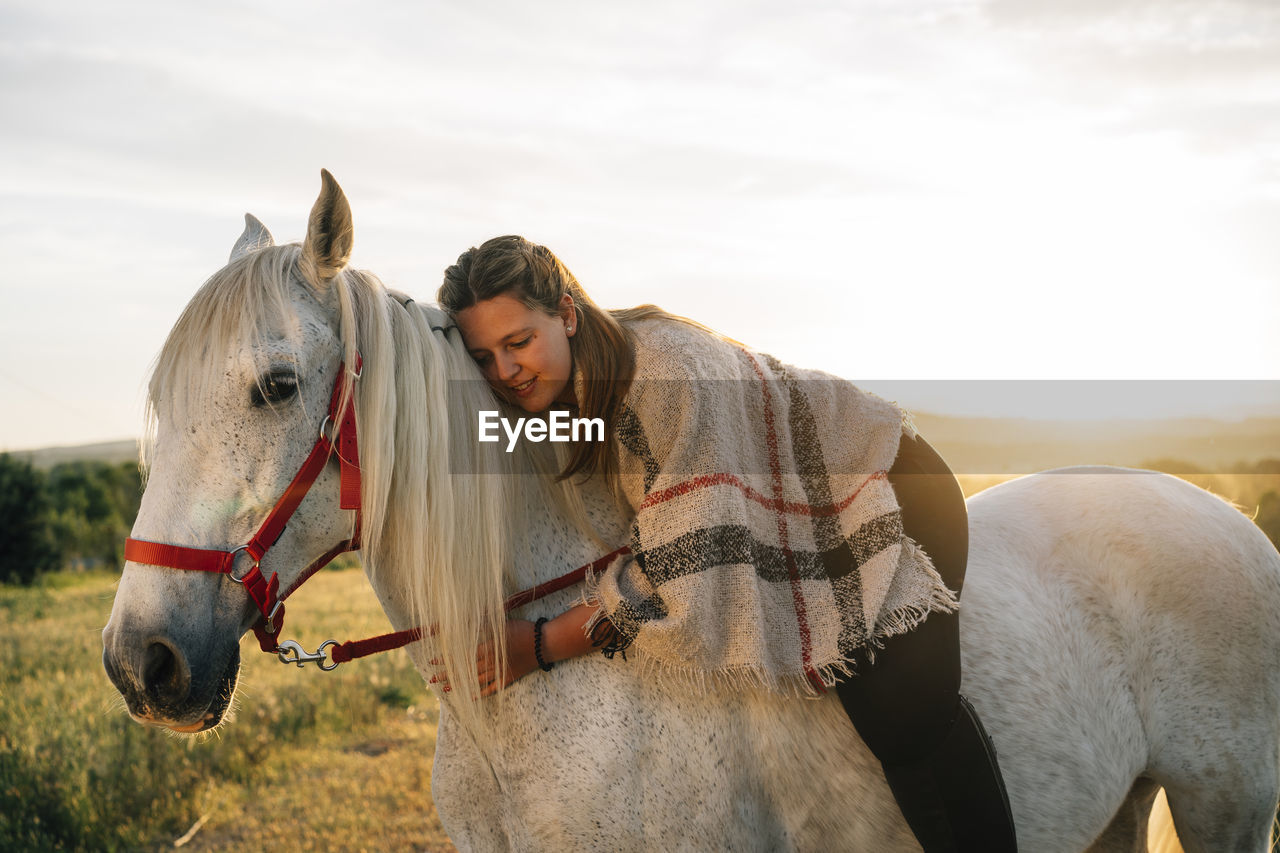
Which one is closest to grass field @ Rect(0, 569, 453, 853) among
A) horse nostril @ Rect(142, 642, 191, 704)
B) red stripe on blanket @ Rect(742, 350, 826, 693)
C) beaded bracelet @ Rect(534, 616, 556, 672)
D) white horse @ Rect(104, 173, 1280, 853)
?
horse nostril @ Rect(142, 642, 191, 704)

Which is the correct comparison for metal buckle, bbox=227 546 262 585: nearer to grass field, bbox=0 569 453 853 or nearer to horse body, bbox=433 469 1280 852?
horse body, bbox=433 469 1280 852

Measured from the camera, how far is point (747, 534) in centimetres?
206

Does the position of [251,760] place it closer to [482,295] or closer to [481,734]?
[481,734]

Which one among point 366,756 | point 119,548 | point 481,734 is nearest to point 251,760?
point 366,756

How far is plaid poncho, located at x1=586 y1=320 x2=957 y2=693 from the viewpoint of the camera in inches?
78.5

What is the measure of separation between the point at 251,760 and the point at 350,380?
5134mm

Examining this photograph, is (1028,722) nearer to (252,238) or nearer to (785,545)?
(785,545)

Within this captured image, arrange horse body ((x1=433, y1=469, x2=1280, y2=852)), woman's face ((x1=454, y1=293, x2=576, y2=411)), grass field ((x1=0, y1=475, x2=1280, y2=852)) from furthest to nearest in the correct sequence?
grass field ((x1=0, y1=475, x2=1280, y2=852)), woman's face ((x1=454, y1=293, x2=576, y2=411)), horse body ((x1=433, y1=469, x2=1280, y2=852))

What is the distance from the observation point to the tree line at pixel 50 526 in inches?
902

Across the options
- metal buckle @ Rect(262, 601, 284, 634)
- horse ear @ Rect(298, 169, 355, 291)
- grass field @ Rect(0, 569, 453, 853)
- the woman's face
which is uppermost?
horse ear @ Rect(298, 169, 355, 291)

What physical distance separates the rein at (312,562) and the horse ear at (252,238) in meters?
0.60

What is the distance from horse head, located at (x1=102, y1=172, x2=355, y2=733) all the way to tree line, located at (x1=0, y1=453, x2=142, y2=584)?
2424 cm

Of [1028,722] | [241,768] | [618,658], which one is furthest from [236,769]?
[1028,722]

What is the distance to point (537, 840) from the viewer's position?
206 cm
